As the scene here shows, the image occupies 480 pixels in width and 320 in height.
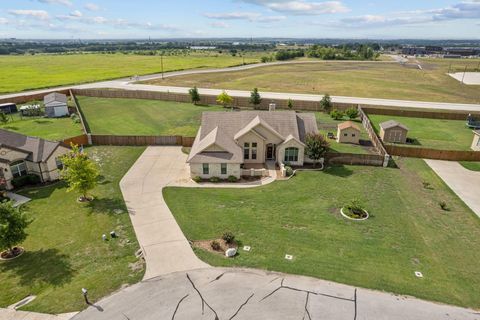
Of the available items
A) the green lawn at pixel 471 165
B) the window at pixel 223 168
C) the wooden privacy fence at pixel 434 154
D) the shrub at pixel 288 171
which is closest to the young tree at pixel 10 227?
the window at pixel 223 168

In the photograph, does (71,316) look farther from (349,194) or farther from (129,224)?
(349,194)

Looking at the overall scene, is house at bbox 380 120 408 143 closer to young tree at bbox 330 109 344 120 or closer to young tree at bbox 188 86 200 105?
young tree at bbox 330 109 344 120

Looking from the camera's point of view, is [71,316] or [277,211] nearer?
[71,316]

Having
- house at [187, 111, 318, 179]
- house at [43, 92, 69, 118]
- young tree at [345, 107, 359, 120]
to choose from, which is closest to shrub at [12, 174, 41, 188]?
Answer: house at [187, 111, 318, 179]

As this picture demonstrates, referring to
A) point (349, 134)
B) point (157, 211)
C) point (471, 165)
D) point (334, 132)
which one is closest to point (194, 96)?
point (334, 132)

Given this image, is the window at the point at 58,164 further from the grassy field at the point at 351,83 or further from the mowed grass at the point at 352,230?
the grassy field at the point at 351,83

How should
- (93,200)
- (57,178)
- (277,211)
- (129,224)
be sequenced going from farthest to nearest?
1. (57,178)
2. (93,200)
3. (277,211)
4. (129,224)

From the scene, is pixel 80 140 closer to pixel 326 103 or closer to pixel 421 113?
pixel 326 103

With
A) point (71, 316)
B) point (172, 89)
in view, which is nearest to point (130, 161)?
point (71, 316)
